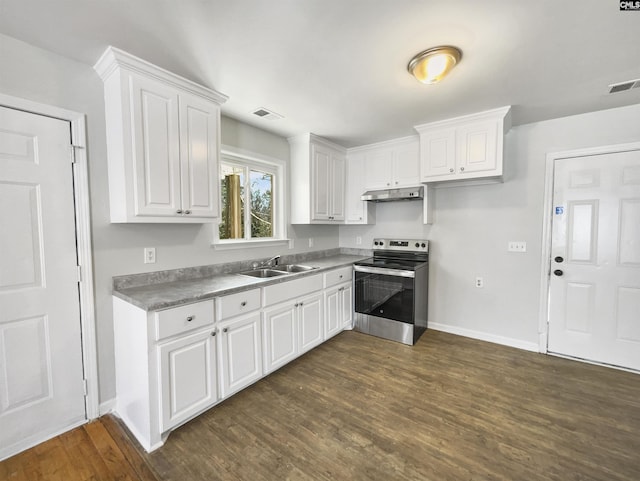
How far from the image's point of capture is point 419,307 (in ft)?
10.8

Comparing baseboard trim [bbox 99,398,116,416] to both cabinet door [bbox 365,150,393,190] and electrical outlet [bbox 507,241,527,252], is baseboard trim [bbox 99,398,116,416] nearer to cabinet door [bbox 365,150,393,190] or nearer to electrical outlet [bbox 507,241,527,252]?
cabinet door [bbox 365,150,393,190]

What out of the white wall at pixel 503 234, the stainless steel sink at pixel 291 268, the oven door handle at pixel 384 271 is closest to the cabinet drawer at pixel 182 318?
the stainless steel sink at pixel 291 268

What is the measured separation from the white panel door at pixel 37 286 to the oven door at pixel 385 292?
2724 millimetres

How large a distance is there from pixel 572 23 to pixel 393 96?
3.72 feet

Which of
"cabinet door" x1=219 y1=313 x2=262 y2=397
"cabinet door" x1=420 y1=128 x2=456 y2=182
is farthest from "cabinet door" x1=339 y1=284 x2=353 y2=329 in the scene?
"cabinet door" x1=420 y1=128 x2=456 y2=182

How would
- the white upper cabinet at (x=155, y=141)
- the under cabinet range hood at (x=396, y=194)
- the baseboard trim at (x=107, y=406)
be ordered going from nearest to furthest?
1. the white upper cabinet at (x=155, y=141)
2. the baseboard trim at (x=107, y=406)
3. the under cabinet range hood at (x=396, y=194)

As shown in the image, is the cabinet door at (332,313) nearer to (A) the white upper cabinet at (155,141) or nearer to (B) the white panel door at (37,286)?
(A) the white upper cabinet at (155,141)

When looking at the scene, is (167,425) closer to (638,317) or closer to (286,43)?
(286,43)

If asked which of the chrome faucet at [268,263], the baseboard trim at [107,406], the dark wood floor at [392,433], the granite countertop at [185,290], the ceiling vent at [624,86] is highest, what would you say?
the ceiling vent at [624,86]

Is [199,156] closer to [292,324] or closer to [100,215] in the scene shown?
[100,215]

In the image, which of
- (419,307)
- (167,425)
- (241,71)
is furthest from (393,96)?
(167,425)

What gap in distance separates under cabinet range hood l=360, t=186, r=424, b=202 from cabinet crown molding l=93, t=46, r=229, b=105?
2198 mm

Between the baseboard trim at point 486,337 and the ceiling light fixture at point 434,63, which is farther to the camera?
the baseboard trim at point 486,337

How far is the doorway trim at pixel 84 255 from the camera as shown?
1.84 m
